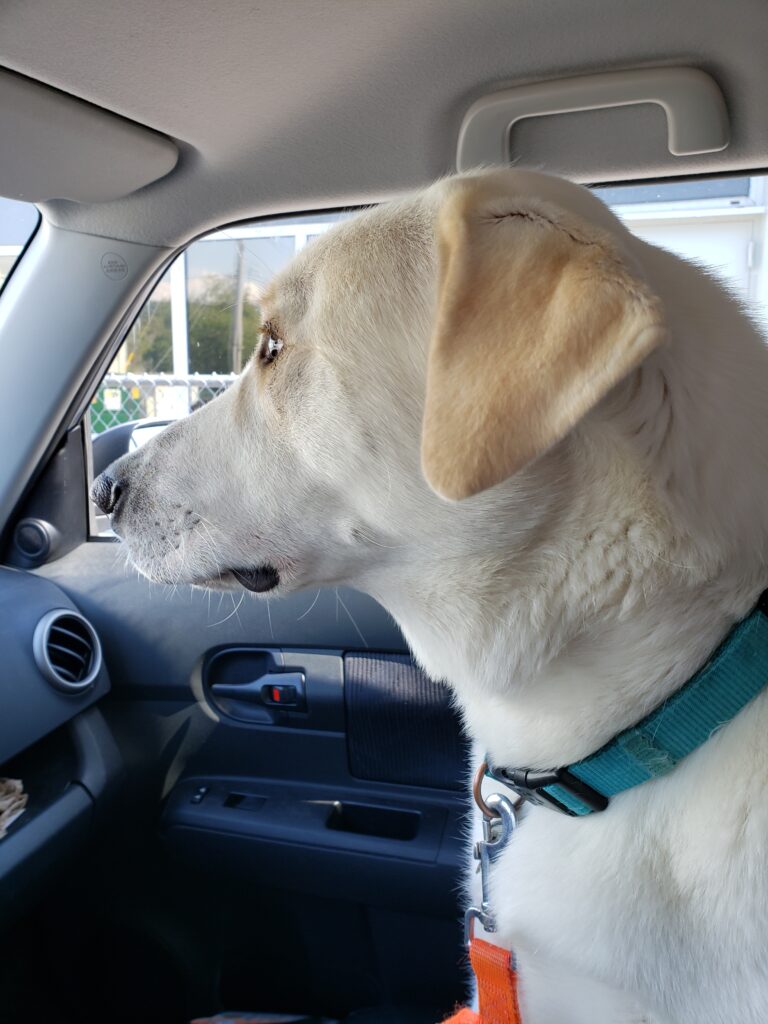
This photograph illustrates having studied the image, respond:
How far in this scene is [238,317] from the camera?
218cm

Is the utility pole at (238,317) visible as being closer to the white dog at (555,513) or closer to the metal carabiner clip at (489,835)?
the white dog at (555,513)

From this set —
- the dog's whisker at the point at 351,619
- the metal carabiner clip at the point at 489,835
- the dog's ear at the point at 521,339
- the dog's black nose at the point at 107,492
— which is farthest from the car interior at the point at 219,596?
the dog's ear at the point at 521,339

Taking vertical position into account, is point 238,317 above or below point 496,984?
above

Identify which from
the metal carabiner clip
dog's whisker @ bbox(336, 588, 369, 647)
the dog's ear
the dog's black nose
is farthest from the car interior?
the dog's ear

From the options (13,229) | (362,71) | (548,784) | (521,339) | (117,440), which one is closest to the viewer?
(521,339)

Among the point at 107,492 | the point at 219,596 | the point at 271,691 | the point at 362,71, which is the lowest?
the point at 271,691

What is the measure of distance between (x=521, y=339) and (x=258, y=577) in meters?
0.58

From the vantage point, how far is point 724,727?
38.6 inches

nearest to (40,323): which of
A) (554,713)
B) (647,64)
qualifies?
(647,64)

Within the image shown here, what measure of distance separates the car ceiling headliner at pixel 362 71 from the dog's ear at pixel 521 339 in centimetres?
76

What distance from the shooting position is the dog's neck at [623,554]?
927 millimetres

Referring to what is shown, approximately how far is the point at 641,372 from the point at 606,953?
26.9 inches

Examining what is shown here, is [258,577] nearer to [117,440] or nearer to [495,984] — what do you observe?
[495,984]

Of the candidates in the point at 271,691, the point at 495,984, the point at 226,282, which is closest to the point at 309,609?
the point at 271,691
